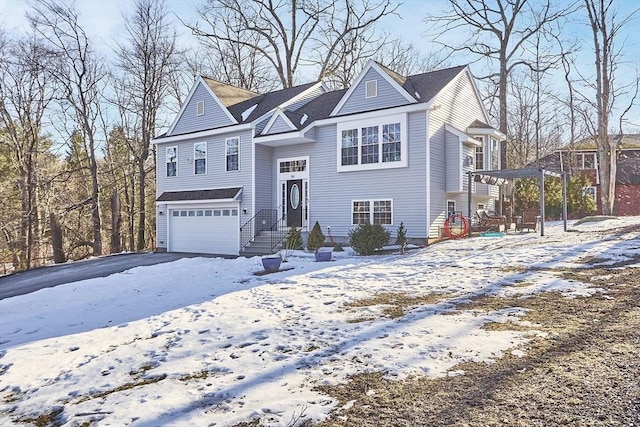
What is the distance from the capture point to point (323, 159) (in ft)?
56.0

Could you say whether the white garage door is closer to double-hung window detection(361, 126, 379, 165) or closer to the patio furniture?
double-hung window detection(361, 126, 379, 165)

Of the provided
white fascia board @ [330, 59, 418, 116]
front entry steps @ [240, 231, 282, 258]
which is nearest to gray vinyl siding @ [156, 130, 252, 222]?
front entry steps @ [240, 231, 282, 258]

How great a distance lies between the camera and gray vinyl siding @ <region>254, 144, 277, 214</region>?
59.0 feet

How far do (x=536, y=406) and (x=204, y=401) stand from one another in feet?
7.79

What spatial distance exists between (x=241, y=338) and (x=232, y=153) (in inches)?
578

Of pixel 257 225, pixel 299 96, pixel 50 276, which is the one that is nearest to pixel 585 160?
pixel 299 96

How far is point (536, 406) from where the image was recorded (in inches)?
118

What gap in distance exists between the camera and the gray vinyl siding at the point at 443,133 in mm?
15200

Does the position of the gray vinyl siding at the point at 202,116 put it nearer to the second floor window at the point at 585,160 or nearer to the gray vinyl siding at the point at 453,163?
the gray vinyl siding at the point at 453,163

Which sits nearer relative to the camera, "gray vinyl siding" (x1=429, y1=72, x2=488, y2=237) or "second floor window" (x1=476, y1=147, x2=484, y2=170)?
"gray vinyl siding" (x1=429, y1=72, x2=488, y2=237)

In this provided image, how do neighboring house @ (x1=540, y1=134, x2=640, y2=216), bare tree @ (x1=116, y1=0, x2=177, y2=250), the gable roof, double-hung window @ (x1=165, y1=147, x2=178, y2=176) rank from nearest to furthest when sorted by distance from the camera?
the gable roof
double-hung window @ (x1=165, y1=147, x2=178, y2=176)
bare tree @ (x1=116, y1=0, x2=177, y2=250)
neighboring house @ (x1=540, y1=134, x2=640, y2=216)

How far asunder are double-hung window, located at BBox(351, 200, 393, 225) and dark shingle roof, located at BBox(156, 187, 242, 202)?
16.4ft

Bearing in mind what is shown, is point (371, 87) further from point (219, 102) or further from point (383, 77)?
point (219, 102)

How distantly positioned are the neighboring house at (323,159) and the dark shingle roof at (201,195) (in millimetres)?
62
